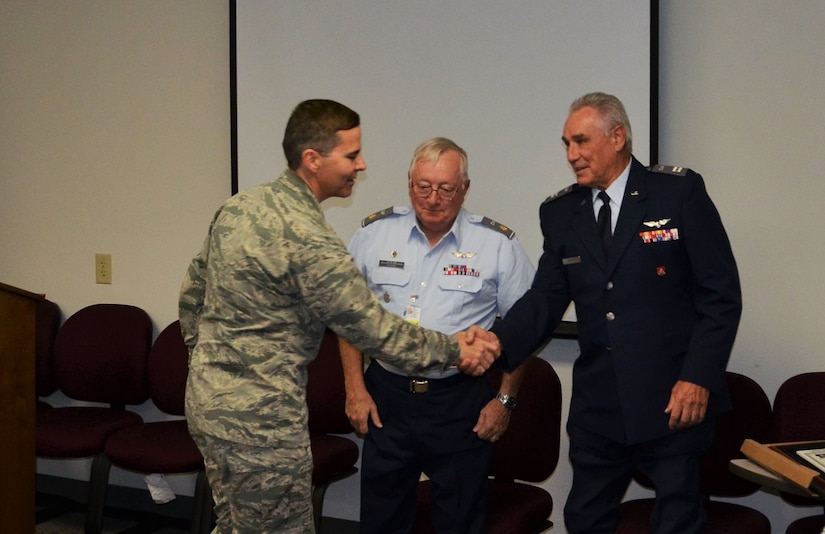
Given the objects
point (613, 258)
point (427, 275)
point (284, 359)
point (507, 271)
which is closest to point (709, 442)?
point (613, 258)

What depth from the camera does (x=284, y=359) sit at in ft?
8.00

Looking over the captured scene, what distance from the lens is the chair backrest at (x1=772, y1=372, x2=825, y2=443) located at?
3.04 meters

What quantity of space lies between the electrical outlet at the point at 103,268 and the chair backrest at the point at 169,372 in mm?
683

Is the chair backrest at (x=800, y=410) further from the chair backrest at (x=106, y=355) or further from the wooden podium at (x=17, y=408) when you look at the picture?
the chair backrest at (x=106, y=355)

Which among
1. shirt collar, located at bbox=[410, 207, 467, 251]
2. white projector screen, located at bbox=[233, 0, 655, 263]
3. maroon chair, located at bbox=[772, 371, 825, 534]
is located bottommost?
maroon chair, located at bbox=[772, 371, 825, 534]

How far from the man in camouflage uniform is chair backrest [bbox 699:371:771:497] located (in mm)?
A: 1299

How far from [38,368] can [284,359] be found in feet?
9.17

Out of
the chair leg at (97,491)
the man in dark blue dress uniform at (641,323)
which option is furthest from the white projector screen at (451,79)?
the chair leg at (97,491)

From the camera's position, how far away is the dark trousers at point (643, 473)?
2.50m

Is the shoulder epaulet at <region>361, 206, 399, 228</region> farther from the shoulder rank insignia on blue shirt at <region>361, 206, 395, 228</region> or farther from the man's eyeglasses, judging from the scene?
the man's eyeglasses

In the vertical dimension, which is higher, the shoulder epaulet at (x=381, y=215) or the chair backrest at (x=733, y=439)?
the shoulder epaulet at (x=381, y=215)

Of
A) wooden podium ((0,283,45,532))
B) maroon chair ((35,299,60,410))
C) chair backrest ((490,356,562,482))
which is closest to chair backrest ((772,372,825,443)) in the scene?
chair backrest ((490,356,562,482))

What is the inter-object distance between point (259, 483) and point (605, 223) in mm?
1294

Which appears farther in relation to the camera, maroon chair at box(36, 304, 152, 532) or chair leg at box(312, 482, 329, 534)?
maroon chair at box(36, 304, 152, 532)
